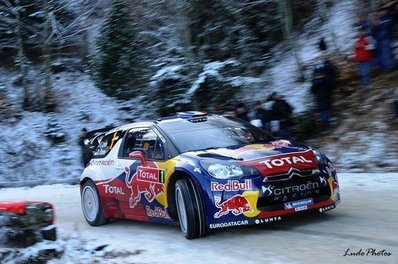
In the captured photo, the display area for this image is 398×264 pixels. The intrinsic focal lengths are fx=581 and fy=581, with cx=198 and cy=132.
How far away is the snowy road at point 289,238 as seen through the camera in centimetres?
602

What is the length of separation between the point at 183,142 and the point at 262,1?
15322 mm

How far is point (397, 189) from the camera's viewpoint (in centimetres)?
957

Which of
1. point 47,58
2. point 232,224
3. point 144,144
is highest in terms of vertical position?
point 47,58

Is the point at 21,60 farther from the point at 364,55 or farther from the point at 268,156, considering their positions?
the point at 268,156

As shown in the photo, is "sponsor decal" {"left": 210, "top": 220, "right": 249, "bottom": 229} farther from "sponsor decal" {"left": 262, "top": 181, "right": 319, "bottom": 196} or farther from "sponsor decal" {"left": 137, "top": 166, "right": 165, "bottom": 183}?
"sponsor decal" {"left": 137, "top": 166, "right": 165, "bottom": 183}

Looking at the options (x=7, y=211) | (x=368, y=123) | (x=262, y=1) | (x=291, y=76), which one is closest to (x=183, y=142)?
(x=7, y=211)

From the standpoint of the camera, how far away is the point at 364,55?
14750 millimetres

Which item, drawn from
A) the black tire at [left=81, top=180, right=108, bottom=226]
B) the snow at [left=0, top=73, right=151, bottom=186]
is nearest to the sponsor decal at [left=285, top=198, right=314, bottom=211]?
the black tire at [left=81, top=180, right=108, bottom=226]

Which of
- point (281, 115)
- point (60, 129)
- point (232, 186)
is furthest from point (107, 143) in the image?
point (60, 129)

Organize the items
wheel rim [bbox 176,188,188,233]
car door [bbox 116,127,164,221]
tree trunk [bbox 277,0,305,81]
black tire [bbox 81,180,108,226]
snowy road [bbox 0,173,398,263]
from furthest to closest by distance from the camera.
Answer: tree trunk [bbox 277,0,305,81] < black tire [bbox 81,180,108,226] < car door [bbox 116,127,164,221] < wheel rim [bbox 176,188,188,233] < snowy road [bbox 0,173,398,263]

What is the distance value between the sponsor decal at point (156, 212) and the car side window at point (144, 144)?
27.0 inches

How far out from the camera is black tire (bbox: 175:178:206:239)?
6.99 meters

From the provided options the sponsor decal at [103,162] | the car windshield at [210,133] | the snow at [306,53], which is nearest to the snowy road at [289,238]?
the sponsor decal at [103,162]

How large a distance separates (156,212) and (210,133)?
1.33 metres
